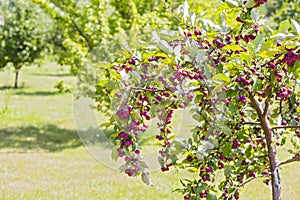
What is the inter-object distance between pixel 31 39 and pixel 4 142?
805 centimetres

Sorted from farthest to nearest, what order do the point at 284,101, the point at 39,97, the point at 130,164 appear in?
the point at 39,97, the point at 284,101, the point at 130,164

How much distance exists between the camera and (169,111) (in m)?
2.32

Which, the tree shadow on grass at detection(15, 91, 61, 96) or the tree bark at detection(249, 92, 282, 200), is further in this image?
the tree shadow on grass at detection(15, 91, 61, 96)

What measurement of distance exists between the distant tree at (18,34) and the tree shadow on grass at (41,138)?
6246 mm

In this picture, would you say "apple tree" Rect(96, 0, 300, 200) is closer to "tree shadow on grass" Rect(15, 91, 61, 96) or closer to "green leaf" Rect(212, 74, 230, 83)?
"green leaf" Rect(212, 74, 230, 83)

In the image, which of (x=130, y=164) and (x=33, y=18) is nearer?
(x=130, y=164)

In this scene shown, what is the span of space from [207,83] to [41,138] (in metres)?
6.80

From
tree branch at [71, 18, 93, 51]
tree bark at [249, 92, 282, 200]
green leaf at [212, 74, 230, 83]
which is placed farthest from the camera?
tree branch at [71, 18, 93, 51]

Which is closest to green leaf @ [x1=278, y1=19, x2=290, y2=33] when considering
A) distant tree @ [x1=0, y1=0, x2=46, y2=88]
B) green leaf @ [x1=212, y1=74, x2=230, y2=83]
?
green leaf @ [x1=212, y1=74, x2=230, y2=83]

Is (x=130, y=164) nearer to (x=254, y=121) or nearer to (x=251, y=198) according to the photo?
(x=254, y=121)

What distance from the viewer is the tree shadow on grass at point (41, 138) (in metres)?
7.59

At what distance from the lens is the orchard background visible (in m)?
1.94

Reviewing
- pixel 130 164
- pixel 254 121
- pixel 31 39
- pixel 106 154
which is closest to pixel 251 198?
pixel 106 154

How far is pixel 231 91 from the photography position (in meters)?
1.88
